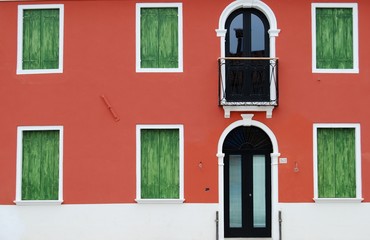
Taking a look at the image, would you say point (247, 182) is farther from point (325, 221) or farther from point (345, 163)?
point (345, 163)

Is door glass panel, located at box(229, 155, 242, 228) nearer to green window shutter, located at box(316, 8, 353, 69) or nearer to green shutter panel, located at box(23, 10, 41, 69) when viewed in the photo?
green window shutter, located at box(316, 8, 353, 69)

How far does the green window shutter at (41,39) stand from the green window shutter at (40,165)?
6.30ft

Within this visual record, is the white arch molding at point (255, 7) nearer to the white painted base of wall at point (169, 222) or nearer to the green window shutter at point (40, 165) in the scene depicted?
the white painted base of wall at point (169, 222)

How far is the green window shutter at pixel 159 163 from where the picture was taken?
15727 mm

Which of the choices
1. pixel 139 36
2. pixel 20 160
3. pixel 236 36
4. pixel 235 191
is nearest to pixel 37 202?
pixel 20 160

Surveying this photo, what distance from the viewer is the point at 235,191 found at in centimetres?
1603

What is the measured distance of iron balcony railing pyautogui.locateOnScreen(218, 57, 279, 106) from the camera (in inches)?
614

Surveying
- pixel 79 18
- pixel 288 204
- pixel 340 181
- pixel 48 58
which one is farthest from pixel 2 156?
pixel 340 181

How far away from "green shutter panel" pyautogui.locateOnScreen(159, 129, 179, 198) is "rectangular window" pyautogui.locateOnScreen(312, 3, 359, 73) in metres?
4.30

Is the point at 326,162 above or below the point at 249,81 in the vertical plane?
below

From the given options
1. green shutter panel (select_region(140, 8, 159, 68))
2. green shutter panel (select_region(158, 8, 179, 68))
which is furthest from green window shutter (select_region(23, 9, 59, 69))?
green shutter panel (select_region(158, 8, 179, 68))

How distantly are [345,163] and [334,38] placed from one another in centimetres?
341

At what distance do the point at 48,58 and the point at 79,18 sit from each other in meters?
1.39

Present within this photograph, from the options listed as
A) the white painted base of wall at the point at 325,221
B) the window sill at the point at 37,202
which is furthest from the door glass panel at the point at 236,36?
the window sill at the point at 37,202
